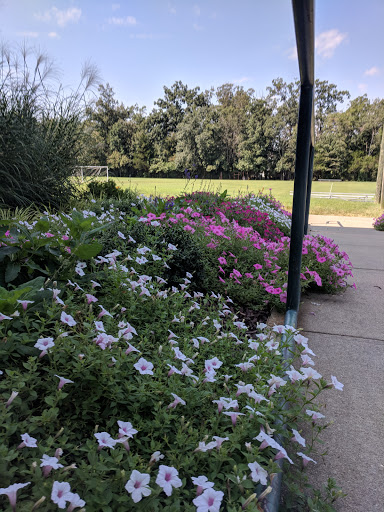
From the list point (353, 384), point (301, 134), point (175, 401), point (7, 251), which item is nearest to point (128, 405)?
point (175, 401)

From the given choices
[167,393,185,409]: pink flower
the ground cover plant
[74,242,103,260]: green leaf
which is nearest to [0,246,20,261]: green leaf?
the ground cover plant

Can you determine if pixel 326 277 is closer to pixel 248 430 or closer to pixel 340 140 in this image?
pixel 248 430

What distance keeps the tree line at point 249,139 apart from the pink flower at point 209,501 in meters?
35.1

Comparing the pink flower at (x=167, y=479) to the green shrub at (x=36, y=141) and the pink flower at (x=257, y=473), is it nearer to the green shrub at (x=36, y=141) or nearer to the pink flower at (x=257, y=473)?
the pink flower at (x=257, y=473)

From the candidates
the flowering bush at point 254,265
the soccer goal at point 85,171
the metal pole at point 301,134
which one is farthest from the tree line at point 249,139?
the metal pole at point 301,134

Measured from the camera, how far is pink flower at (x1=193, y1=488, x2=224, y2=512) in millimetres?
722

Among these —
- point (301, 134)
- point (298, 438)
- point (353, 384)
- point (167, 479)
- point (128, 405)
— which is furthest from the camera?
point (301, 134)

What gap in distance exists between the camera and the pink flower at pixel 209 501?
2.37 feet

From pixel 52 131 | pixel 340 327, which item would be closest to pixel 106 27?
pixel 52 131

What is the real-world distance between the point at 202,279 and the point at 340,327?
3.44ft

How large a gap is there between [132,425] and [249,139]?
38166 mm

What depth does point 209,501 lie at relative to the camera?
0.74 meters

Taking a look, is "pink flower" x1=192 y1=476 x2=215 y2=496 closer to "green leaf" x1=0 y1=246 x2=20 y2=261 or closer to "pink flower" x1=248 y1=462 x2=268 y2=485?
"pink flower" x1=248 y1=462 x2=268 y2=485

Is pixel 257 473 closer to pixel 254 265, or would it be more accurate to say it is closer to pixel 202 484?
pixel 202 484
